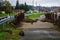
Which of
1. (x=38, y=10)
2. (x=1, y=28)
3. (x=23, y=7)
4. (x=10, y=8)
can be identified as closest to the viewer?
(x=1, y=28)

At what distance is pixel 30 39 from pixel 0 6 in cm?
3196

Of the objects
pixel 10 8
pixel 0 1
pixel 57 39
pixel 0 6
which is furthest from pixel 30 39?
pixel 0 1

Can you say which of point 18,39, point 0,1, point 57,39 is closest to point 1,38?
point 18,39

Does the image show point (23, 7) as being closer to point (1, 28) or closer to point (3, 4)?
point (3, 4)

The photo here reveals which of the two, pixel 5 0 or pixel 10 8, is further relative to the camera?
pixel 5 0

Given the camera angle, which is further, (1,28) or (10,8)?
(10,8)

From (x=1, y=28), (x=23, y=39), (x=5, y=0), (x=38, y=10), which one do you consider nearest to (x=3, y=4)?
(x=5, y=0)

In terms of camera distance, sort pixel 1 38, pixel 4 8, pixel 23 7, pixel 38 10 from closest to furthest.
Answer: pixel 1 38, pixel 4 8, pixel 23 7, pixel 38 10

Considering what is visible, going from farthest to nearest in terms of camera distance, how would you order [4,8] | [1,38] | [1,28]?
[4,8], [1,28], [1,38]

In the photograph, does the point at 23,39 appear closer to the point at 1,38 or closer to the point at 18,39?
the point at 18,39

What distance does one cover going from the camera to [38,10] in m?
59.4

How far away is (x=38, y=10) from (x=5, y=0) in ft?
51.1

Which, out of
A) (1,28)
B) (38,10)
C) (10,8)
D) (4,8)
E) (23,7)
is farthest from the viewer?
(38,10)

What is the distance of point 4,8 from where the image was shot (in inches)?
1756
